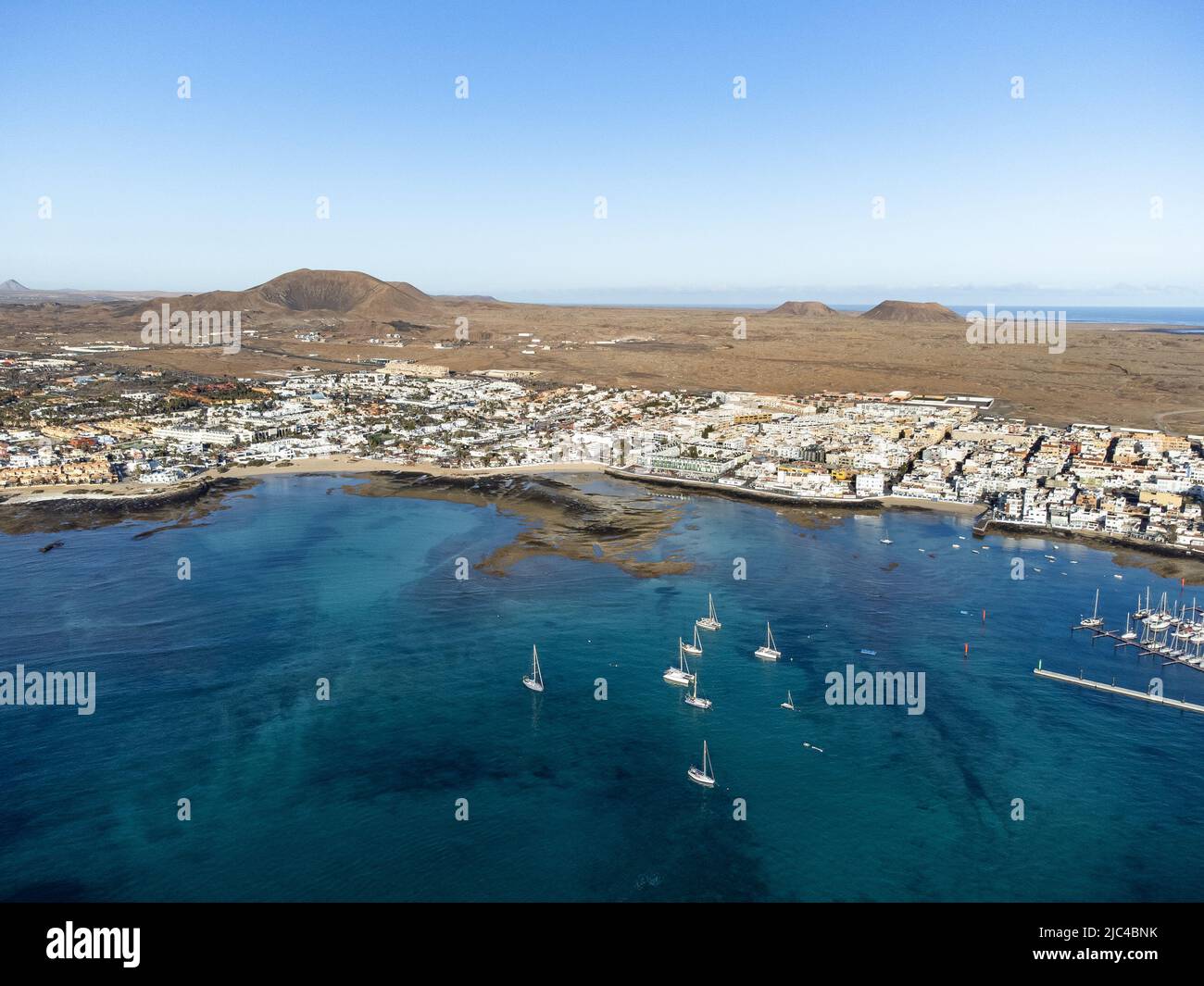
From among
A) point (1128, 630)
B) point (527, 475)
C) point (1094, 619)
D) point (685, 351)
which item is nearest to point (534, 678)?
point (1094, 619)

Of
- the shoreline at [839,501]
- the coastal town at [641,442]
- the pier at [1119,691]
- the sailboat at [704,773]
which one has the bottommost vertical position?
the sailboat at [704,773]

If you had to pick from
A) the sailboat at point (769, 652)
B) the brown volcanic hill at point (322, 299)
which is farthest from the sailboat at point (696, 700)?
the brown volcanic hill at point (322, 299)

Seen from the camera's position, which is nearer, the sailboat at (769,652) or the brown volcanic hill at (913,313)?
the sailboat at (769,652)

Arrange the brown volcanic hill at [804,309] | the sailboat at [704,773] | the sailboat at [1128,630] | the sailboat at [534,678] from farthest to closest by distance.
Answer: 1. the brown volcanic hill at [804,309]
2. the sailboat at [1128,630]
3. the sailboat at [534,678]
4. the sailboat at [704,773]

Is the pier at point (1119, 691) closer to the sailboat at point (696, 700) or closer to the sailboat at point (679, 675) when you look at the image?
the sailboat at point (696, 700)

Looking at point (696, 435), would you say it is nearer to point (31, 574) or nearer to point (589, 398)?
point (589, 398)

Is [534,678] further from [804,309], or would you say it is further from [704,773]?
[804,309]

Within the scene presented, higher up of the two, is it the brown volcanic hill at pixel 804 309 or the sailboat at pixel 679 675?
the brown volcanic hill at pixel 804 309
